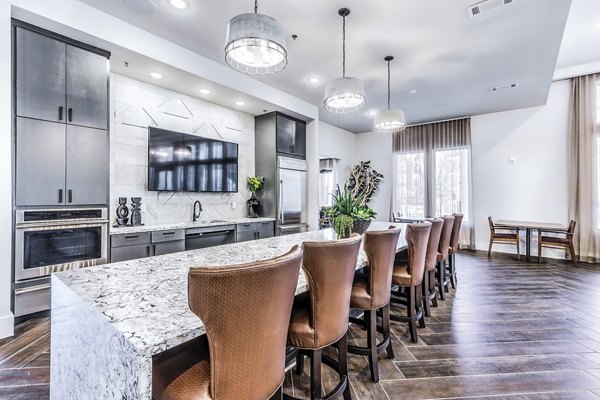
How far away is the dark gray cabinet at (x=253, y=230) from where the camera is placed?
4473 millimetres

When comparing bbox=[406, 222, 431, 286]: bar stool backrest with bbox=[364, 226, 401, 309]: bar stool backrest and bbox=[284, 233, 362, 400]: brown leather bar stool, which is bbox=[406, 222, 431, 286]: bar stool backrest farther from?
bbox=[284, 233, 362, 400]: brown leather bar stool

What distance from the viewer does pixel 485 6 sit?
2.72 metres

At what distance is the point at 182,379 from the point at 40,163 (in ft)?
9.33

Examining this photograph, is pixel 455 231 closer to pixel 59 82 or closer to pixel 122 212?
pixel 122 212

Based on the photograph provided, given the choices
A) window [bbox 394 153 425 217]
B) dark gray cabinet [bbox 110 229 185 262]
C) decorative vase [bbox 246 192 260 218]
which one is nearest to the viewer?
dark gray cabinet [bbox 110 229 185 262]

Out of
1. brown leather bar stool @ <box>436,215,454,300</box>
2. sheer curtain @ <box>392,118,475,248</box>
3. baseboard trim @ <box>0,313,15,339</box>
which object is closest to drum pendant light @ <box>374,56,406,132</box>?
brown leather bar stool @ <box>436,215,454,300</box>

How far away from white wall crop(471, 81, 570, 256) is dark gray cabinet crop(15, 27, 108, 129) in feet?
23.6

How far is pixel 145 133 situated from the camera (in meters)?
3.84

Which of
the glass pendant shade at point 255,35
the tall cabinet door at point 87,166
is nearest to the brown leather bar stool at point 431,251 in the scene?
the glass pendant shade at point 255,35

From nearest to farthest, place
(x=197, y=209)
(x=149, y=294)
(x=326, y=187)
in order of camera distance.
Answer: (x=149, y=294) → (x=197, y=209) → (x=326, y=187)

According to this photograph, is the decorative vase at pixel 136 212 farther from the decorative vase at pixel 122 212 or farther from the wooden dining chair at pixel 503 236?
the wooden dining chair at pixel 503 236

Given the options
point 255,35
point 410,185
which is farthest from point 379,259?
point 410,185

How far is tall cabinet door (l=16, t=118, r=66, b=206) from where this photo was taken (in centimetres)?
253

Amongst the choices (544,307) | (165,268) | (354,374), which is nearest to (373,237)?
(354,374)
